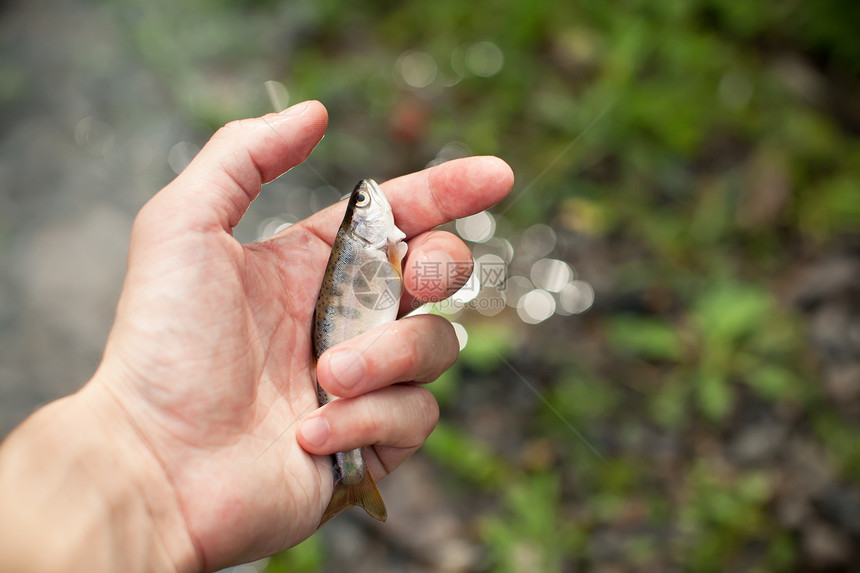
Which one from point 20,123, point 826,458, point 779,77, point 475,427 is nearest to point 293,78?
point 20,123

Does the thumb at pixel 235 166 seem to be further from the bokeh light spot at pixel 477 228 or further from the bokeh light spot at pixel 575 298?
the bokeh light spot at pixel 575 298

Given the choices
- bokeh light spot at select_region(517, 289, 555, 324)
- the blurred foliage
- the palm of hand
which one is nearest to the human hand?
the palm of hand

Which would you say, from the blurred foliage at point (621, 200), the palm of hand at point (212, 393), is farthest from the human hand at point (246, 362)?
the blurred foliage at point (621, 200)

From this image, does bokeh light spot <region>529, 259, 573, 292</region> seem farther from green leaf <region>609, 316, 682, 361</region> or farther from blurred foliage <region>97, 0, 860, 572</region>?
green leaf <region>609, 316, 682, 361</region>

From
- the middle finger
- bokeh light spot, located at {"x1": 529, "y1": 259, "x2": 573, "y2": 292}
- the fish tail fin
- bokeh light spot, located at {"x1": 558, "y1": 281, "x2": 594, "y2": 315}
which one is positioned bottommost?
bokeh light spot, located at {"x1": 558, "y1": 281, "x2": 594, "y2": 315}

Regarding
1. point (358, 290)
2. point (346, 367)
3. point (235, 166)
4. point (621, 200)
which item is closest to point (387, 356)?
point (346, 367)
